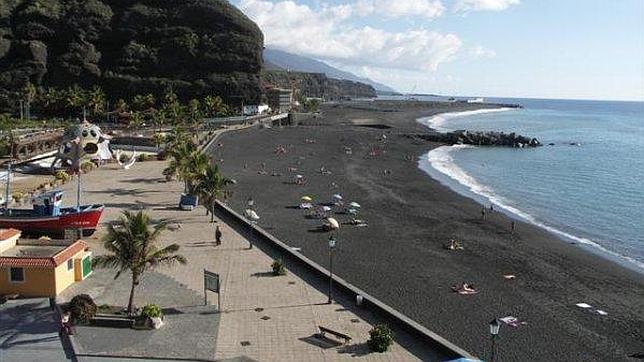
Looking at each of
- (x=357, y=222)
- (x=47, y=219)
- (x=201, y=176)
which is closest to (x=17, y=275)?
(x=47, y=219)

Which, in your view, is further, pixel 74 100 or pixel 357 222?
pixel 74 100

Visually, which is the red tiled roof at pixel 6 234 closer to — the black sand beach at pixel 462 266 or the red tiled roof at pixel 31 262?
the red tiled roof at pixel 31 262

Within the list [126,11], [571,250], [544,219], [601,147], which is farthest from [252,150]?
[126,11]

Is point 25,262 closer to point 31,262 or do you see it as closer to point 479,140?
point 31,262

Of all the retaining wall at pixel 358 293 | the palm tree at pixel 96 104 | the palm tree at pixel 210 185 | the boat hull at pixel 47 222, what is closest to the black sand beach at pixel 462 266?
the retaining wall at pixel 358 293

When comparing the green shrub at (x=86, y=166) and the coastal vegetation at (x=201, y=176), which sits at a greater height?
the coastal vegetation at (x=201, y=176)

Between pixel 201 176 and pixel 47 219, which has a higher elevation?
pixel 201 176
